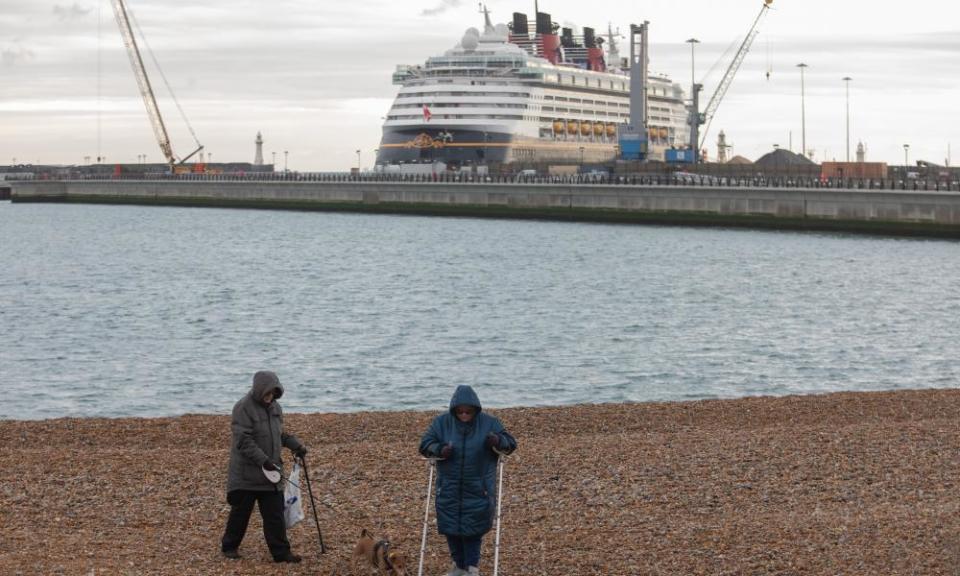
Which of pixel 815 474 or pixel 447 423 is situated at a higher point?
pixel 447 423

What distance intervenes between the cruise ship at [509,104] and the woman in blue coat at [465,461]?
111m

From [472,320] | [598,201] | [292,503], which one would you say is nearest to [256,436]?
[292,503]

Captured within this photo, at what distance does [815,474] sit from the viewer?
1467 centimetres

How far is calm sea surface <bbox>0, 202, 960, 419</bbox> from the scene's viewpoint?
2844 centimetres

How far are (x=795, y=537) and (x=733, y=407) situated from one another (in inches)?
368

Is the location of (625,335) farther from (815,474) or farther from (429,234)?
(429,234)

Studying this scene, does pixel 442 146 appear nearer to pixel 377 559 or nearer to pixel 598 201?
pixel 598 201

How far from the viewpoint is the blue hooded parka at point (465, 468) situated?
33.5 ft

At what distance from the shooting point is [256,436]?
11133mm

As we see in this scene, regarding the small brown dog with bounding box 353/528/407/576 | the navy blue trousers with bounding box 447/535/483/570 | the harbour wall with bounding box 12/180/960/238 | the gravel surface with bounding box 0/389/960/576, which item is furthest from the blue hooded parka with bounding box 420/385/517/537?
the harbour wall with bounding box 12/180/960/238

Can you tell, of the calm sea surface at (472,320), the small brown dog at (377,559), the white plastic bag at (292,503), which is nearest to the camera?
the small brown dog at (377,559)

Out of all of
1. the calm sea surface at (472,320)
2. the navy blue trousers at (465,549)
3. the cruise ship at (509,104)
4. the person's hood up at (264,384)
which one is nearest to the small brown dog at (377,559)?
the navy blue trousers at (465,549)

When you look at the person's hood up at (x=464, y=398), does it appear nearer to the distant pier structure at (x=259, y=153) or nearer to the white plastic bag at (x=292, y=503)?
the white plastic bag at (x=292, y=503)

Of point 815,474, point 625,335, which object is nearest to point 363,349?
point 625,335
